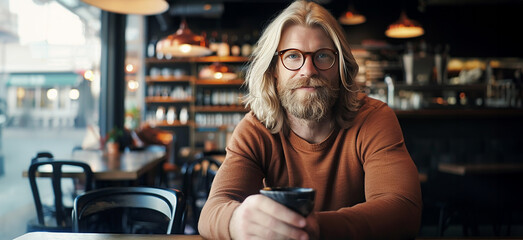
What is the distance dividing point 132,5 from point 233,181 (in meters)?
2.27

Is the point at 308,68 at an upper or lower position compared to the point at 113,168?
upper

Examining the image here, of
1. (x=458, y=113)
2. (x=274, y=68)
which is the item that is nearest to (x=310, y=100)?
(x=274, y=68)

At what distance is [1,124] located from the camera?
3.24 meters

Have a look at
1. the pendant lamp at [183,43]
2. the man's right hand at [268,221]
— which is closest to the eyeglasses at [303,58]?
the man's right hand at [268,221]

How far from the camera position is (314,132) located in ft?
4.57

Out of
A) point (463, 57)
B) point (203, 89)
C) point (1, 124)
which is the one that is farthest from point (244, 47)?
point (1, 124)

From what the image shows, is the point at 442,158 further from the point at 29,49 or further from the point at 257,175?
the point at 29,49

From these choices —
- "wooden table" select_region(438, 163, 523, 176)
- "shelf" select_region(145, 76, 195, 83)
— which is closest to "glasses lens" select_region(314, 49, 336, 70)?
"wooden table" select_region(438, 163, 523, 176)

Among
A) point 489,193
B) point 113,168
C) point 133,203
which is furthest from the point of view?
point 489,193

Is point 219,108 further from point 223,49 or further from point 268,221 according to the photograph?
point 268,221

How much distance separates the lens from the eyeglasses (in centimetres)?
132

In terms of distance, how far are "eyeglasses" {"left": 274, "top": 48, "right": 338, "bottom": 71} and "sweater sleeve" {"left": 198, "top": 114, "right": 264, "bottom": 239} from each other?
0.79 ft

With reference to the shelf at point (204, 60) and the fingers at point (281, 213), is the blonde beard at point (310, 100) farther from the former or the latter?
the shelf at point (204, 60)

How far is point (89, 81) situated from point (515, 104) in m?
5.44
